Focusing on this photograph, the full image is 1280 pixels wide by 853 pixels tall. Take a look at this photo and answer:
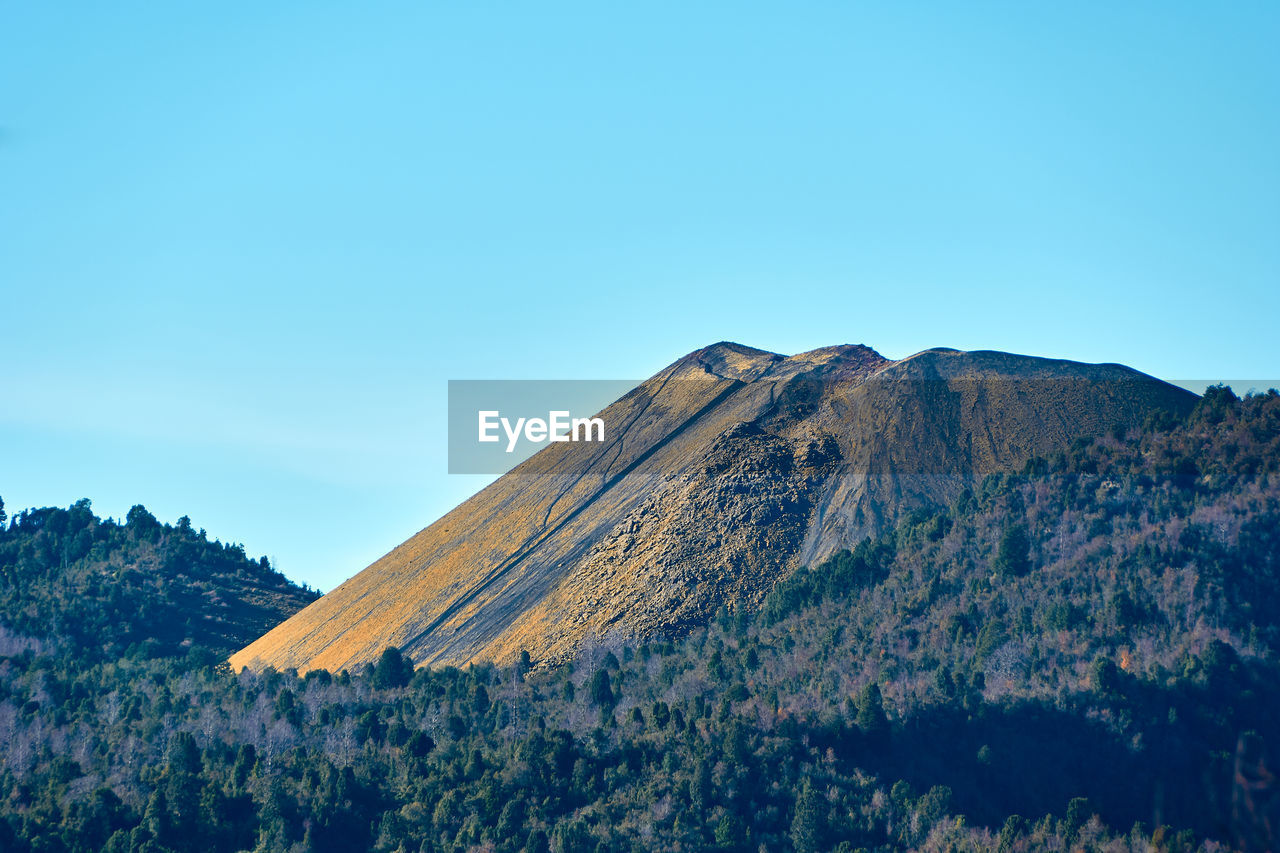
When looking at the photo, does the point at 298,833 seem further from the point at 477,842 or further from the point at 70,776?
the point at 70,776

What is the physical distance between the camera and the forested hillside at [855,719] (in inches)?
2734

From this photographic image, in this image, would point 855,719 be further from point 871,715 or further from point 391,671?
point 391,671

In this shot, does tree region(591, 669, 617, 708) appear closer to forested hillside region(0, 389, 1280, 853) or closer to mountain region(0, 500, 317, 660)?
forested hillside region(0, 389, 1280, 853)

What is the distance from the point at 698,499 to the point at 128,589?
50874 mm

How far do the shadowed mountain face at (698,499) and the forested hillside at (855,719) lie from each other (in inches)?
210

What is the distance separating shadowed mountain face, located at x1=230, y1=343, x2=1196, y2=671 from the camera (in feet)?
324

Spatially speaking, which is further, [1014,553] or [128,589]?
[128,589]

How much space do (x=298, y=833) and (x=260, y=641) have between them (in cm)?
4478

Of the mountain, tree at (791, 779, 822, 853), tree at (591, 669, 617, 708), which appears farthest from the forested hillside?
the mountain

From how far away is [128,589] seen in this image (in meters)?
124

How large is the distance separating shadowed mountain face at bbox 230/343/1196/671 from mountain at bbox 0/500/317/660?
971 cm

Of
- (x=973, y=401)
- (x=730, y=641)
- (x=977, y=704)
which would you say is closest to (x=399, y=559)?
(x=730, y=641)

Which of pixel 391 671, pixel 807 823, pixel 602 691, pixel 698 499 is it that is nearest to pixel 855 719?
pixel 807 823

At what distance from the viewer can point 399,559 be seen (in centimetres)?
11694
